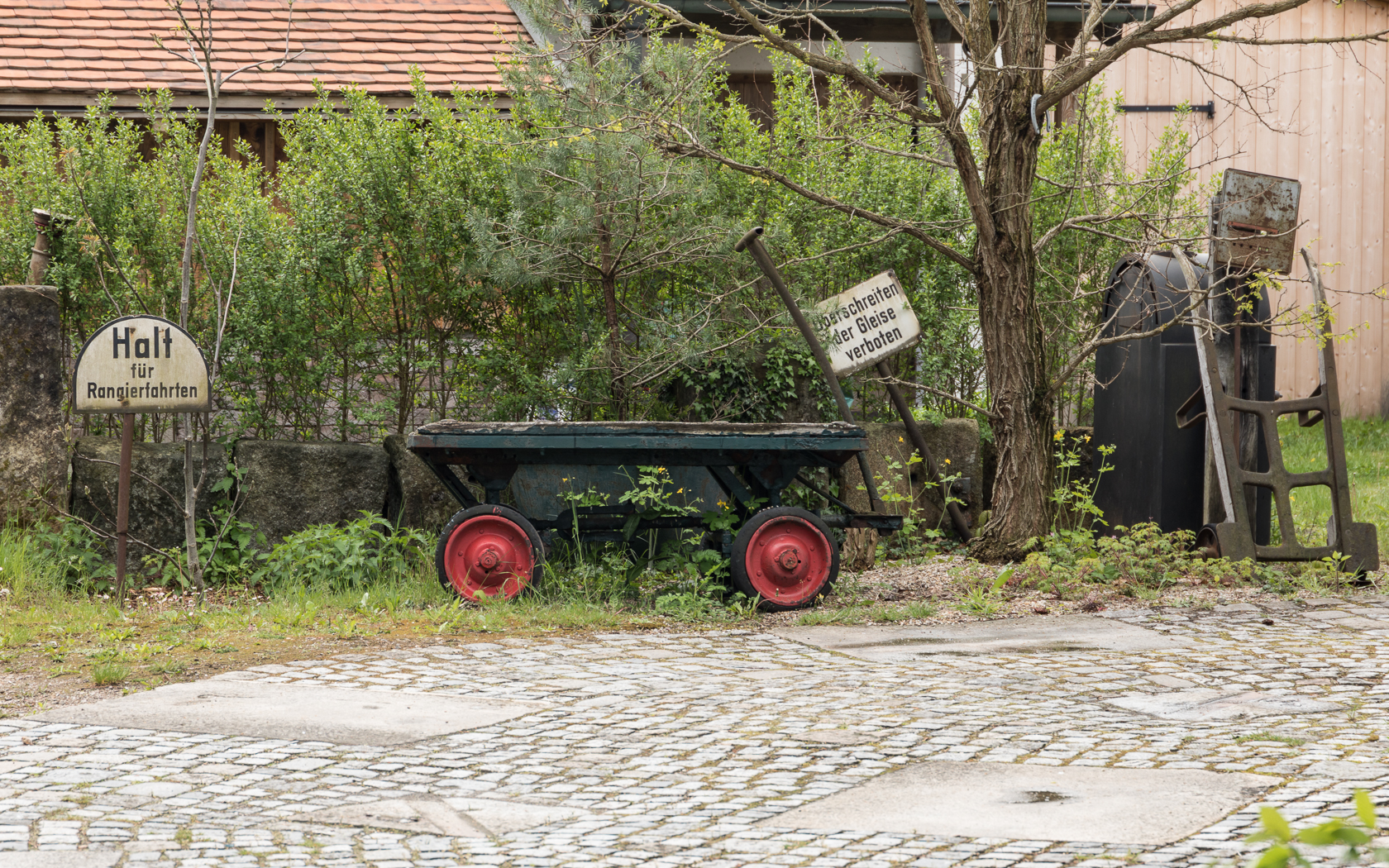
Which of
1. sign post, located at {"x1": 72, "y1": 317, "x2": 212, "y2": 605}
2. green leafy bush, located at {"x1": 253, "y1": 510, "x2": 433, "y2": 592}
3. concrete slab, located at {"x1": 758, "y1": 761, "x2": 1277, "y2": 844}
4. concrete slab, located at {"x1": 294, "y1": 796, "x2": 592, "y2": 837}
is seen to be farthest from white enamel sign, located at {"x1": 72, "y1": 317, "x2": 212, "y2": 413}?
concrete slab, located at {"x1": 758, "y1": 761, "x2": 1277, "y2": 844}

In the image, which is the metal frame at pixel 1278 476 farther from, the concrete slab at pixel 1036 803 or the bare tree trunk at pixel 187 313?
the bare tree trunk at pixel 187 313

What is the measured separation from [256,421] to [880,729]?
5.25 m

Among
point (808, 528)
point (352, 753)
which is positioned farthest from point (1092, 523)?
point (352, 753)

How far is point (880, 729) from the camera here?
14.9 feet

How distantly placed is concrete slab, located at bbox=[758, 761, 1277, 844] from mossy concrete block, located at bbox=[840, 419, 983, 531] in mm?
4781

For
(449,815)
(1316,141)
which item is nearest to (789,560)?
(449,815)

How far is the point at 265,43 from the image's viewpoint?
1240 cm

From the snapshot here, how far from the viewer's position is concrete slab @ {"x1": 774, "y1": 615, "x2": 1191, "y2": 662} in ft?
19.7

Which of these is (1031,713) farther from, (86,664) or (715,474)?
(86,664)

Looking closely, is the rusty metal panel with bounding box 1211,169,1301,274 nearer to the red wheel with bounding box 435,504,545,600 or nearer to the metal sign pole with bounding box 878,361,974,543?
the metal sign pole with bounding box 878,361,974,543

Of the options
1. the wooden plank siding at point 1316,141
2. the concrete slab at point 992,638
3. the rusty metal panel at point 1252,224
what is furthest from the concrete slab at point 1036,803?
the wooden plank siding at point 1316,141

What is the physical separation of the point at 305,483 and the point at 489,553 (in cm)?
189

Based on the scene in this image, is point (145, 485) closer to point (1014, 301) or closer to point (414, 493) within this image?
point (414, 493)

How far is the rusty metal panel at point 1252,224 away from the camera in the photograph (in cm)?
768
